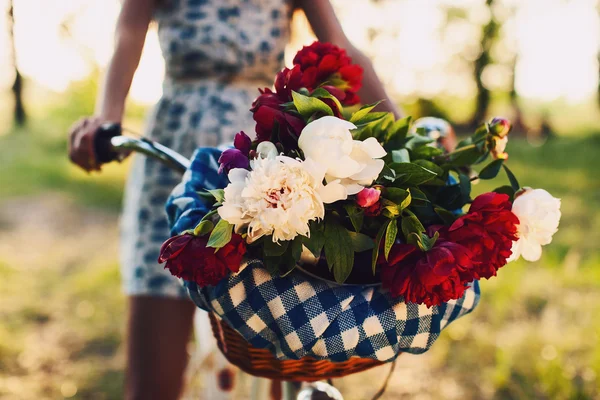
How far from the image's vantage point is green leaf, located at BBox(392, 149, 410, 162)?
3.02 feet

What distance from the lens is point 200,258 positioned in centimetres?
81

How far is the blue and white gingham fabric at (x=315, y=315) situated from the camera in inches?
34.2

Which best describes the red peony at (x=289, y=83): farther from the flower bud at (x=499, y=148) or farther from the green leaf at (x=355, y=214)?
the flower bud at (x=499, y=148)

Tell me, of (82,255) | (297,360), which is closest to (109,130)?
(297,360)

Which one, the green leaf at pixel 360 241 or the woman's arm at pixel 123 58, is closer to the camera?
the green leaf at pixel 360 241

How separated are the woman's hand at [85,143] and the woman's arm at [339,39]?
1.93 feet

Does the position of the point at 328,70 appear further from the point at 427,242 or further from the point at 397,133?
the point at 427,242

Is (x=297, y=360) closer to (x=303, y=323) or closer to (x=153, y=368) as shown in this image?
(x=303, y=323)

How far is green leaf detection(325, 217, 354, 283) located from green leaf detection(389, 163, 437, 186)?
0.12 metres

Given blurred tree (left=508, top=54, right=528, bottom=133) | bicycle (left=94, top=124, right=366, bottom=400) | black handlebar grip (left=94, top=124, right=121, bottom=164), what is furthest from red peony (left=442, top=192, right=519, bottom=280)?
blurred tree (left=508, top=54, right=528, bottom=133)

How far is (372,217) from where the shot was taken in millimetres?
880

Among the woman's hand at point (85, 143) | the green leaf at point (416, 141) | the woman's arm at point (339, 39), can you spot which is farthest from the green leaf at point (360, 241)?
the woman's hand at point (85, 143)

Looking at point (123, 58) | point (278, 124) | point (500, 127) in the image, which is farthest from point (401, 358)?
point (278, 124)

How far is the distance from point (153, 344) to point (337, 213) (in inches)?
37.8
